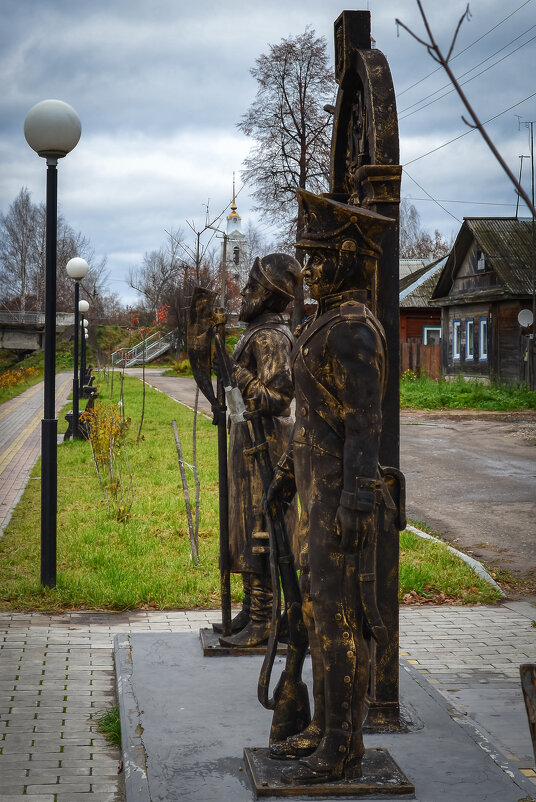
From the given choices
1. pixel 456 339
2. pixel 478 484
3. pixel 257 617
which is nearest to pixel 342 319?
pixel 257 617

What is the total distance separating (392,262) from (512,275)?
26.9m

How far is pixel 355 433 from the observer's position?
3367mm

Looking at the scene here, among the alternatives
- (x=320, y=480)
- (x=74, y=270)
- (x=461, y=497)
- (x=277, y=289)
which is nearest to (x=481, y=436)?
(x=461, y=497)

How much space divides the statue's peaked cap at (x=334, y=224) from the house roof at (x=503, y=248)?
2608cm

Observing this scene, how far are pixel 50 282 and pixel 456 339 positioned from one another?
2863cm

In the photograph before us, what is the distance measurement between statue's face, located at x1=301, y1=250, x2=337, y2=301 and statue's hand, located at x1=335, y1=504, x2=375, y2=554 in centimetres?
87

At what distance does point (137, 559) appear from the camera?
27.1 feet

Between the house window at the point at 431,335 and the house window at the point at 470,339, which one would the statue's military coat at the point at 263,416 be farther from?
the house window at the point at 431,335

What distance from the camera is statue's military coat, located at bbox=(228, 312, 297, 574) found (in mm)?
5203

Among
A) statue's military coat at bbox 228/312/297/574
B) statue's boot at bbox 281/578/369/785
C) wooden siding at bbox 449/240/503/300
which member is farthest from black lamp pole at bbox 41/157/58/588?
wooden siding at bbox 449/240/503/300

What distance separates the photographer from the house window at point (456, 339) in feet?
113

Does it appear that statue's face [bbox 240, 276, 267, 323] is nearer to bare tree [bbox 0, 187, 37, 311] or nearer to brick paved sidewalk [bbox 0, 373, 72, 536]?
brick paved sidewalk [bbox 0, 373, 72, 536]

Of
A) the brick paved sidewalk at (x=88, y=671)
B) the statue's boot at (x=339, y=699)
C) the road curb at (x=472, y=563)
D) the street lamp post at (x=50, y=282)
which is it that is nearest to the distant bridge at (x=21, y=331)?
the road curb at (x=472, y=563)

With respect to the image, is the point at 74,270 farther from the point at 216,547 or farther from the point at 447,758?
the point at 447,758
